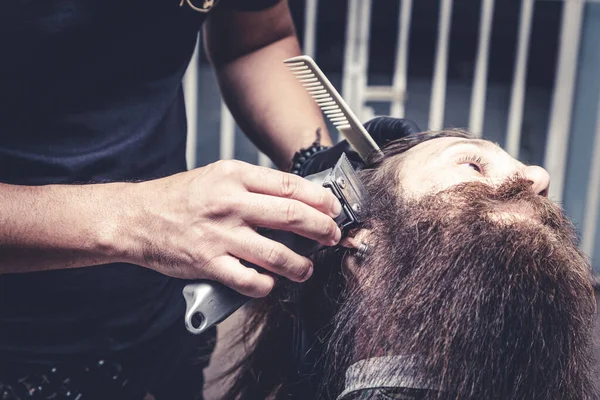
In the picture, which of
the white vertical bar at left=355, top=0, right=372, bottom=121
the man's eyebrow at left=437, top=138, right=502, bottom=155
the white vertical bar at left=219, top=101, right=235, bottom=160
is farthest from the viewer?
the white vertical bar at left=219, top=101, right=235, bottom=160

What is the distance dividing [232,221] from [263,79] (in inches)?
25.3

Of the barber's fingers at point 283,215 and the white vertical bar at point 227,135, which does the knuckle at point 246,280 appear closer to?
the barber's fingers at point 283,215

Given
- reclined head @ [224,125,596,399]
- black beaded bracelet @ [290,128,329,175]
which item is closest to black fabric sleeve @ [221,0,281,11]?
black beaded bracelet @ [290,128,329,175]

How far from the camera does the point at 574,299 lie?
2.72 feet

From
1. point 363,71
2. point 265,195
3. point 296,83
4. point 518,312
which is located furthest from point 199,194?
point 363,71

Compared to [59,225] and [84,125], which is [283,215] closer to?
[59,225]

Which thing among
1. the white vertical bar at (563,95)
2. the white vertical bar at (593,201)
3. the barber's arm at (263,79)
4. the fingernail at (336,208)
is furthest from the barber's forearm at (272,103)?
the white vertical bar at (593,201)

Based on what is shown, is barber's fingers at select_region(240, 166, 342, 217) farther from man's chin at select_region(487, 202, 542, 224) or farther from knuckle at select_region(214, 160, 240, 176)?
man's chin at select_region(487, 202, 542, 224)

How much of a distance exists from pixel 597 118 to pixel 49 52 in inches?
117

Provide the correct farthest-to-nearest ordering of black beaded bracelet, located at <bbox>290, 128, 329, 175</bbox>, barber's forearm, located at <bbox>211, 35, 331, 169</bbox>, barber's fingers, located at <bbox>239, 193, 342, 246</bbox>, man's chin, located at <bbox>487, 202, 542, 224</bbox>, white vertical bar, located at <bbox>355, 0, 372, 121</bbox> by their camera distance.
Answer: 1. white vertical bar, located at <bbox>355, 0, 372, 121</bbox>
2. barber's forearm, located at <bbox>211, 35, 331, 169</bbox>
3. black beaded bracelet, located at <bbox>290, 128, 329, 175</bbox>
4. man's chin, located at <bbox>487, 202, 542, 224</bbox>
5. barber's fingers, located at <bbox>239, 193, 342, 246</bbox>

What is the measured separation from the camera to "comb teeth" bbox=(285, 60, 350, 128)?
98 centimetres

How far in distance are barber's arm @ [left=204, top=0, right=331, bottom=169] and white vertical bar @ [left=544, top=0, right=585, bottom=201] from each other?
7.07 ft

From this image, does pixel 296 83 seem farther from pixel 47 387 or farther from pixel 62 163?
pixel 47 387

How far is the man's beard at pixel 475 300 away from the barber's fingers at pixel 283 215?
18cm
